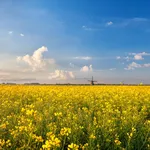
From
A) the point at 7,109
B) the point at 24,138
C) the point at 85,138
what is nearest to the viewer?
the point at 24,138

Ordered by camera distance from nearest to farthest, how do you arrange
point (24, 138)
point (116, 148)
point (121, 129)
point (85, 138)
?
point (24, 138), point (116, 148), point (85, 138), point (121, 129)

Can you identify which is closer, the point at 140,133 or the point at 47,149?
the point at 47,149

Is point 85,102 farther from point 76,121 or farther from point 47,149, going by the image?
point 47,149

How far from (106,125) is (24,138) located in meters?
1.92

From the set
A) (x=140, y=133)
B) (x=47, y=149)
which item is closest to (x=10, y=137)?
(x=47, y=149)

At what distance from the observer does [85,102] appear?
11.2m

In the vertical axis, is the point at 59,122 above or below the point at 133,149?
above

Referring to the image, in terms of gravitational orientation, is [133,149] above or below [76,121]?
below

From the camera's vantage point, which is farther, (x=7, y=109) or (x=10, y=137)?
(x=7, y=109)

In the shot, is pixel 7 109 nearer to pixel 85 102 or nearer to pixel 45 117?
pixel 45 117

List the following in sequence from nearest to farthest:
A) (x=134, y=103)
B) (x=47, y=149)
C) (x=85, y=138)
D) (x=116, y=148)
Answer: (x=47, y=149), (x=116, y=148), (x=85, y=138), (x=134, y=103)

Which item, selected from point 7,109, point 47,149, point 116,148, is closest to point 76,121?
point 116,148

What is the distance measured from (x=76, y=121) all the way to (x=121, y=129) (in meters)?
1.08

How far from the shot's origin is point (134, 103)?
35.8 ft
